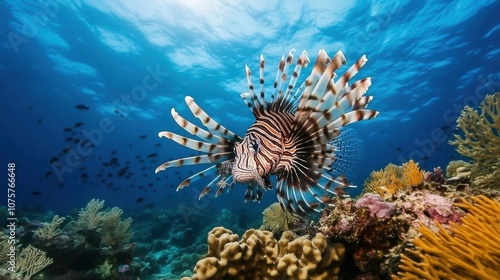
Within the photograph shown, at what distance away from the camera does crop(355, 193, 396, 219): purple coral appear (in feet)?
9.07

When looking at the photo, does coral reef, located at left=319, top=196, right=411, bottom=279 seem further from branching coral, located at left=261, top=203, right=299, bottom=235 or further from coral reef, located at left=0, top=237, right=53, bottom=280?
coral reef, located at left=0, top=237, right=53, bottom=280

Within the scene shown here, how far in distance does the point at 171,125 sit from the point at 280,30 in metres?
24.7

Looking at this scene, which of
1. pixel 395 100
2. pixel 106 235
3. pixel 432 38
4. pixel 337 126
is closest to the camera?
pixel 337 126

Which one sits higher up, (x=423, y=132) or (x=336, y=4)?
(x=423, y=132)

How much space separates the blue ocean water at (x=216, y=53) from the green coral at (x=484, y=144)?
9.04 meters

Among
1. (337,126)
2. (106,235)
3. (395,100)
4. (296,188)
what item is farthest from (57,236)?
(395,100)

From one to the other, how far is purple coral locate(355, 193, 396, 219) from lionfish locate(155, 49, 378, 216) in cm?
36

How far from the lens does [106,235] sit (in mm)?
8164

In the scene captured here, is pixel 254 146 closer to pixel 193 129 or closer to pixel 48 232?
pixel 193 129

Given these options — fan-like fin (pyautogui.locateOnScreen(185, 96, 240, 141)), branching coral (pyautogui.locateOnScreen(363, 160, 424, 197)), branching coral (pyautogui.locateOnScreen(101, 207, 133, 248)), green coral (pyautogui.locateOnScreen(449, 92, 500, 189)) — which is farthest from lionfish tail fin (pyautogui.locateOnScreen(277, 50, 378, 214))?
branching coral (pyautogui.locateOnScreen(101, 207, 133, 248))

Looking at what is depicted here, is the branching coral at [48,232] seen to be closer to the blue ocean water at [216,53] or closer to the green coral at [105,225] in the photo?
the green coral at [105,225]

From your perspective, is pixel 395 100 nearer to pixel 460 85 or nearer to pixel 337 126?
pixel 460 85

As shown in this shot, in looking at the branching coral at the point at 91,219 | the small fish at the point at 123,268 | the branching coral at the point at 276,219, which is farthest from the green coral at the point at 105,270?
the branching coral at the point at 276,219

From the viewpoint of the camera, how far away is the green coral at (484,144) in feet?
14.2
